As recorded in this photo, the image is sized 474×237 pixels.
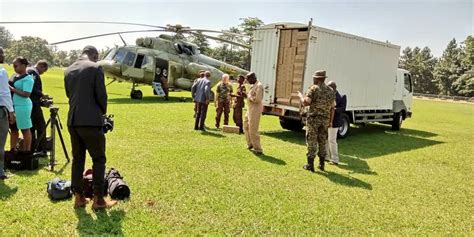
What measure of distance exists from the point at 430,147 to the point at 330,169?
222 inches

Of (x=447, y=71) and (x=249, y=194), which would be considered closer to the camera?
(x=249, y=194)

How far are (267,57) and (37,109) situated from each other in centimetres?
691

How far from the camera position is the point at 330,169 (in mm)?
7863

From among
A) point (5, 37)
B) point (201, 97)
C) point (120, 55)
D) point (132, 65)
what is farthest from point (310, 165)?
point (5, 37)

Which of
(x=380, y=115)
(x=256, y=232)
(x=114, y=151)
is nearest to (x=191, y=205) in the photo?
(x=256, y=232)

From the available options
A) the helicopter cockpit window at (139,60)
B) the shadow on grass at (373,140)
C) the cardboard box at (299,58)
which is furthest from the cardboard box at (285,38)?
the helicopter cockpit window at (139,60)

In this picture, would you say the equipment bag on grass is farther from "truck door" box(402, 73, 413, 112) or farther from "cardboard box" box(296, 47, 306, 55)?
"truck door" box(402, 73, 413, 112)

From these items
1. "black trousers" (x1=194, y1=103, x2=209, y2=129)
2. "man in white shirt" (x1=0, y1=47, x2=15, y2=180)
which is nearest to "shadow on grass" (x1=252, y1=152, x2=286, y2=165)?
"black trousers" (x1=194, y1=103, x2=209, y2=129)

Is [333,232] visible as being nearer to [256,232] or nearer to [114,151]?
[256,232]

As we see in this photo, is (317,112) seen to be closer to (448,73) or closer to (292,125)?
(292,125)

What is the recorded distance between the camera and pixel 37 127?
6875 millimetres

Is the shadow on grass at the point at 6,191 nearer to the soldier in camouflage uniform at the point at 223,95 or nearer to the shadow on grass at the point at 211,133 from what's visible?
the shadow on grass at the point at 211,133

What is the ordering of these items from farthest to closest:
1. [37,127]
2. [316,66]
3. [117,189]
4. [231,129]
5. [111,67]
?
1. [111,67]
2. [231,129]
3. [316,66]
4. [37,127]
5. [117,189]

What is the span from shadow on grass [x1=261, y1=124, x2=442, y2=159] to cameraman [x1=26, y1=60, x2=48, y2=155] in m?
6.49
